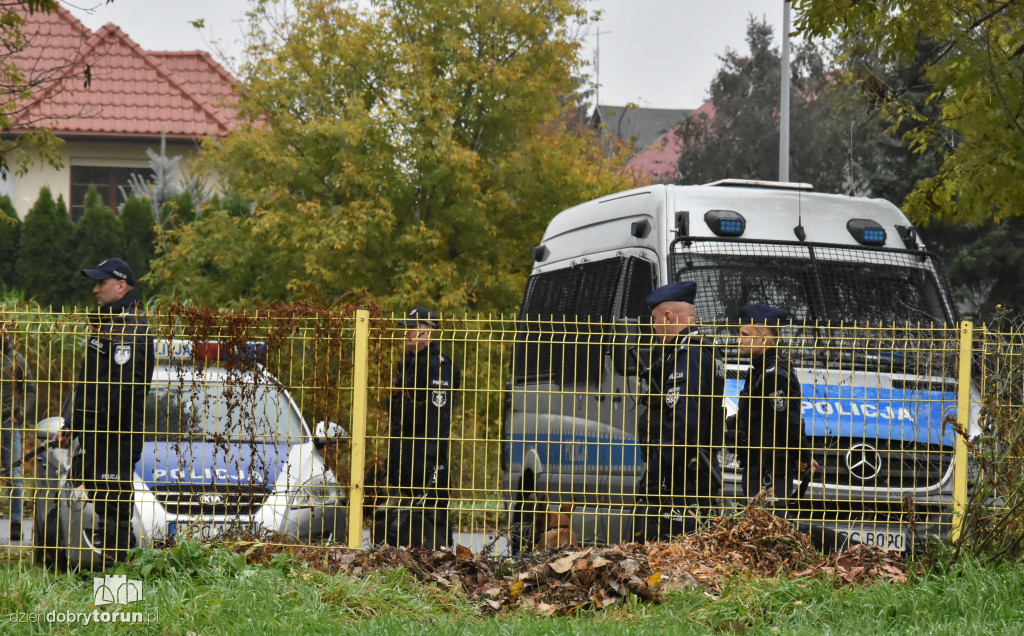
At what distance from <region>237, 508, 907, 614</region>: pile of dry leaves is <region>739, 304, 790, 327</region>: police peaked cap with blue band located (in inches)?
44.1

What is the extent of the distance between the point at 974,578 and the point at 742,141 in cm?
2236

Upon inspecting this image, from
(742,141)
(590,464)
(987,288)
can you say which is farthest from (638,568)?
(742,141)

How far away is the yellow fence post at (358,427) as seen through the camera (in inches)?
259

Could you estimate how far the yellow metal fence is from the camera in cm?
654

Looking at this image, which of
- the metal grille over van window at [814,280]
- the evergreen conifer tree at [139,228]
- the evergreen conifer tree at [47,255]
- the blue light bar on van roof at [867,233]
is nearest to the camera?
the metal grille over van window at [814,280]

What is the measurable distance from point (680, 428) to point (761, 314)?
0.87 m

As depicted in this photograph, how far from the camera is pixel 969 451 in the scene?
→ 21.4ft

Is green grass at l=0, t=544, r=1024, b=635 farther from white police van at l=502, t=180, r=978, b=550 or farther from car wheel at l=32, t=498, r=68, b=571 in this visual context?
white police van at l=502, t=180, r=978, b=550

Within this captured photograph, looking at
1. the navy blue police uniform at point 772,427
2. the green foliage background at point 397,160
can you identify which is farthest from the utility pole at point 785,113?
the navy blue police uniform at point 772,427

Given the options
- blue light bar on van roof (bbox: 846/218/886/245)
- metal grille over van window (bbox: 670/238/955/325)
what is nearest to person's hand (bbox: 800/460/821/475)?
metal grille over van window (bbox: 670/238/955/325)

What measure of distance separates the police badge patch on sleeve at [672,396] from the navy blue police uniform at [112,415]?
→ 304 centimetres

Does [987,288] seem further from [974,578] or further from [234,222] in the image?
[974,578]

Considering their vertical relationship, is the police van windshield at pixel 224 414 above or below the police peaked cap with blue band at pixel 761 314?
below

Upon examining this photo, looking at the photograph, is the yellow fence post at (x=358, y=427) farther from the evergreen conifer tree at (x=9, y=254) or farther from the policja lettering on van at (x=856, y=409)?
the evergreen conifer tree at (x=9, y=254)
